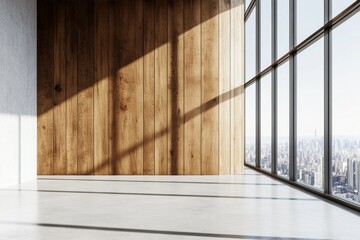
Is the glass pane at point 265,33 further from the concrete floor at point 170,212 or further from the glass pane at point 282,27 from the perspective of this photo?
the concrete floor at point 170,212

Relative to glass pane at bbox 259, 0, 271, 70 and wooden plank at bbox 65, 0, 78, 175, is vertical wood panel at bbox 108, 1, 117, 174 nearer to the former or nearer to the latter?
wooden plank at bbox 65, 0, 78, 175

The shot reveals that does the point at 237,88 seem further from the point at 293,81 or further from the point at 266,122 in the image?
the point at 293,81

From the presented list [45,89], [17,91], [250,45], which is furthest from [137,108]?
[250,45]

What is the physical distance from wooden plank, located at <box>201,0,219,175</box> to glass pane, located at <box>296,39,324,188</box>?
169cm

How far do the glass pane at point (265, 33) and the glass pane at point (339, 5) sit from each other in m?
2.27

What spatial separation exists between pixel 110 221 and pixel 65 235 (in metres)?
0.50

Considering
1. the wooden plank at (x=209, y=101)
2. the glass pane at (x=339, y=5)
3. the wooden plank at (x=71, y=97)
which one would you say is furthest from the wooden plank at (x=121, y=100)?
the glass pane at (x=339, y=5)

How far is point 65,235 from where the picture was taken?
2.88 metres

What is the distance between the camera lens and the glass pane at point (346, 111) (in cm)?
358

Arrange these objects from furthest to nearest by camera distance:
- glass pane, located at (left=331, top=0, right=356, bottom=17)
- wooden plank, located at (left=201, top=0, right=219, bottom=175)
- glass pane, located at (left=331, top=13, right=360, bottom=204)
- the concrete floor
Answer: wooden plank, located at (left=201, top=0, right=219, bottom=175), glass pane, located at (left=331, top=0, right=356, bottom=17), glass pane, located at (left=331, top=13, right=360, bottom=204), the concrete floor

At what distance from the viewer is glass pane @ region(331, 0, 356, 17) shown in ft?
12.3

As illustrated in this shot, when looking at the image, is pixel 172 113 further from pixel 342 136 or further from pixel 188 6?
pixel 342 136

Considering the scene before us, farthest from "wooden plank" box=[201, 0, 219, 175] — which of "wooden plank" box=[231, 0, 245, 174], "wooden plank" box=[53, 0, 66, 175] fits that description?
"wooden plank" box=[53, 0, 66, 175]

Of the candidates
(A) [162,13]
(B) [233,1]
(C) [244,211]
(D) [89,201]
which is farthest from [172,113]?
(C) [244,211]
